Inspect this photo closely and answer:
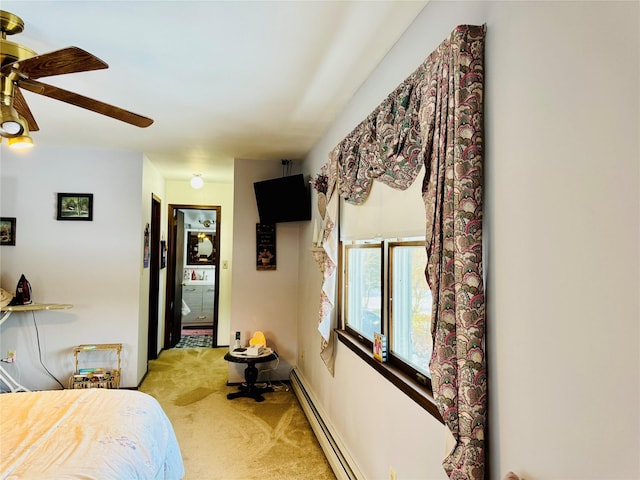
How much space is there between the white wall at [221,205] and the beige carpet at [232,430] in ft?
3.73

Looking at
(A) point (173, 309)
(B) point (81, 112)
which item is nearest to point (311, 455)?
(B) point (81, 112)

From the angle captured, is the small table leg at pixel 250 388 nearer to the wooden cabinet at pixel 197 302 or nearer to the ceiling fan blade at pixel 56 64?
the ceiling fan blade at pixel 56 64

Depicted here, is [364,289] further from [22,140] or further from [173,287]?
[173,287]

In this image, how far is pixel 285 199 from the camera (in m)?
3.87

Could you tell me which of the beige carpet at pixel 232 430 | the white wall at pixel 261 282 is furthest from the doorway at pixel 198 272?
the white wall at pixel 261 282

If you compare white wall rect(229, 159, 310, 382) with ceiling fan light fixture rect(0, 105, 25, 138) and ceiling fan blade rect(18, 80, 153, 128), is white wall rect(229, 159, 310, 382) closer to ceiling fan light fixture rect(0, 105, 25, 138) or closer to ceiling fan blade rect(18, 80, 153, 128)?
ceiling fan blade rect(18, 80, 153, 128)

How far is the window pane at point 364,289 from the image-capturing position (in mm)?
2252

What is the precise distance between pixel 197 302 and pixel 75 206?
3.59 metres

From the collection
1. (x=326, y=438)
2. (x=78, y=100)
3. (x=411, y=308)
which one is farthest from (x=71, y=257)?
(x=411, y=308)

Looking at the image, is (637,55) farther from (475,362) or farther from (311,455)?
(311,455)

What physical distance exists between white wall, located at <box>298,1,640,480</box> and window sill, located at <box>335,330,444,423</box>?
137mm

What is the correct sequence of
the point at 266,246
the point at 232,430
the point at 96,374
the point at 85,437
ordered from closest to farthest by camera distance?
the point at 85,437 → the point at 232,430 → the point at 96,374 → the point at 266,246

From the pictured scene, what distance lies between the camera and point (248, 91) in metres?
2.37

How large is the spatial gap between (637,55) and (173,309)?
581 cm
